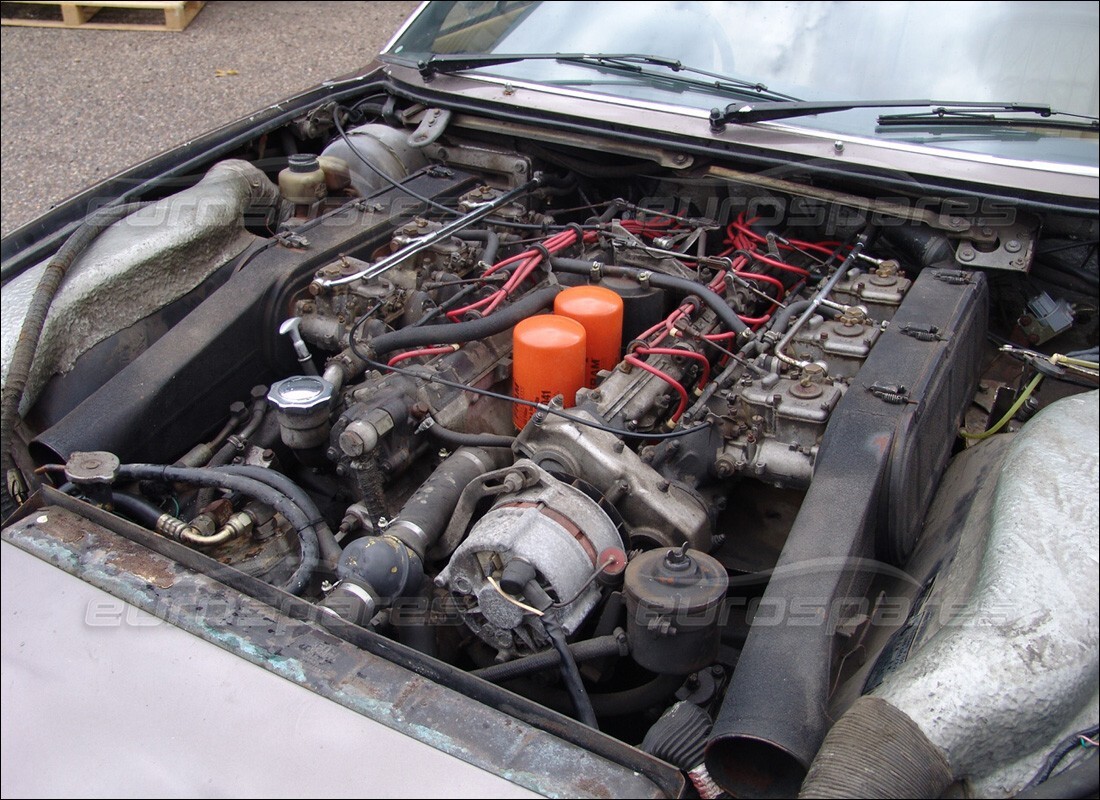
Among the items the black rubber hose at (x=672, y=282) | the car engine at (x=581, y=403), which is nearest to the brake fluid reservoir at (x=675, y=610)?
the car engine at (x=581, y=403)

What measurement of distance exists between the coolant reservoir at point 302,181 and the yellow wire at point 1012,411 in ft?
6.15

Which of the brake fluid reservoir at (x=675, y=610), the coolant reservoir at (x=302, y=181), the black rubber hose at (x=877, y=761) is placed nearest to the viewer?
the black rubber hose at (x=877, y=761)

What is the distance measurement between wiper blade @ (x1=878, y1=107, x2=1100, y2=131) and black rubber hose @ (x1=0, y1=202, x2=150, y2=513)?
2068 mm

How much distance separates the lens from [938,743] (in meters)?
1.22

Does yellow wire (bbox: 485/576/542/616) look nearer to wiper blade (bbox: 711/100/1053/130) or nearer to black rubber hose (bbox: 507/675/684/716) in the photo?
Result: black rubber hose (bbox: 507/675/684/716)

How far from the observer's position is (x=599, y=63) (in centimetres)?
273

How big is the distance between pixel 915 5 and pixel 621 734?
84.0 inches

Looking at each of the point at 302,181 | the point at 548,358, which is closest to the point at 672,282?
the point at 548,358

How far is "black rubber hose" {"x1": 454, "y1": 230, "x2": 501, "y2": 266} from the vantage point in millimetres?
2438

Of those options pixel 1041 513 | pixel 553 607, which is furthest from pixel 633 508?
pixel 1041 513

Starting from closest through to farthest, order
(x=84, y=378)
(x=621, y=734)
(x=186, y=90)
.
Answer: (x=621, y=734) < (x=84, y=378) < (x=186, y=90)

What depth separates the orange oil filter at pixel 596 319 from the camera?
2.14 metres

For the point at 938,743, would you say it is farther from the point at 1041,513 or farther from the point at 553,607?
the point at 553,607

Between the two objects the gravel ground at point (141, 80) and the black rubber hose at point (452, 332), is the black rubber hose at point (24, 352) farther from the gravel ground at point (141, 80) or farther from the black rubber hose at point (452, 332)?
the gravel ground at point (141, 80)
